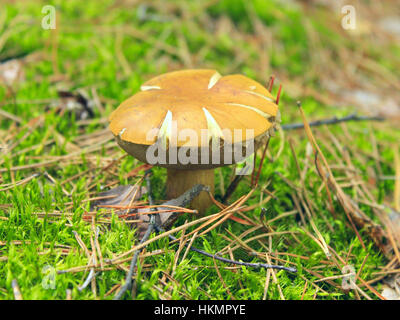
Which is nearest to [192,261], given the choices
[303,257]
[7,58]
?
[303,257]

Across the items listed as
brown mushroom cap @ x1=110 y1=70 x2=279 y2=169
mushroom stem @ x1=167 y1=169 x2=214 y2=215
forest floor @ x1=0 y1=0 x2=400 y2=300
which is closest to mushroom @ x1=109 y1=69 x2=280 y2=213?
brown mushroom cap @ x1=110 y1=70 x2=279 y2=169

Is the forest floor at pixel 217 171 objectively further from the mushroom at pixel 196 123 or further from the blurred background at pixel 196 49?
the mushroom at pixel 196 123

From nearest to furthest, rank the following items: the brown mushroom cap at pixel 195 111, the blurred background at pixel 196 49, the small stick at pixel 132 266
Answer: the small stick at pixel 132 266 < the brown mushroom cap at pixel 195 111 < the blurred background at pixel 196 49

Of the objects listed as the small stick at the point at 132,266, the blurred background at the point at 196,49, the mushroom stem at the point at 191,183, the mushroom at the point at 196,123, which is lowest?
the small stick at the point at 132,266

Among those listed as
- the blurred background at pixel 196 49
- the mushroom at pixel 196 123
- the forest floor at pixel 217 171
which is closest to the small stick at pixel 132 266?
the forest floor at pixel 217 171

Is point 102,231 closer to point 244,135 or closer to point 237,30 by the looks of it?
point 244,135

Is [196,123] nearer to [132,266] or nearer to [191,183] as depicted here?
[191,183]

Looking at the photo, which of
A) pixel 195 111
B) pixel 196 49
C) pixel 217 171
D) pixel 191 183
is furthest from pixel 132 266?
pixel 196 49
